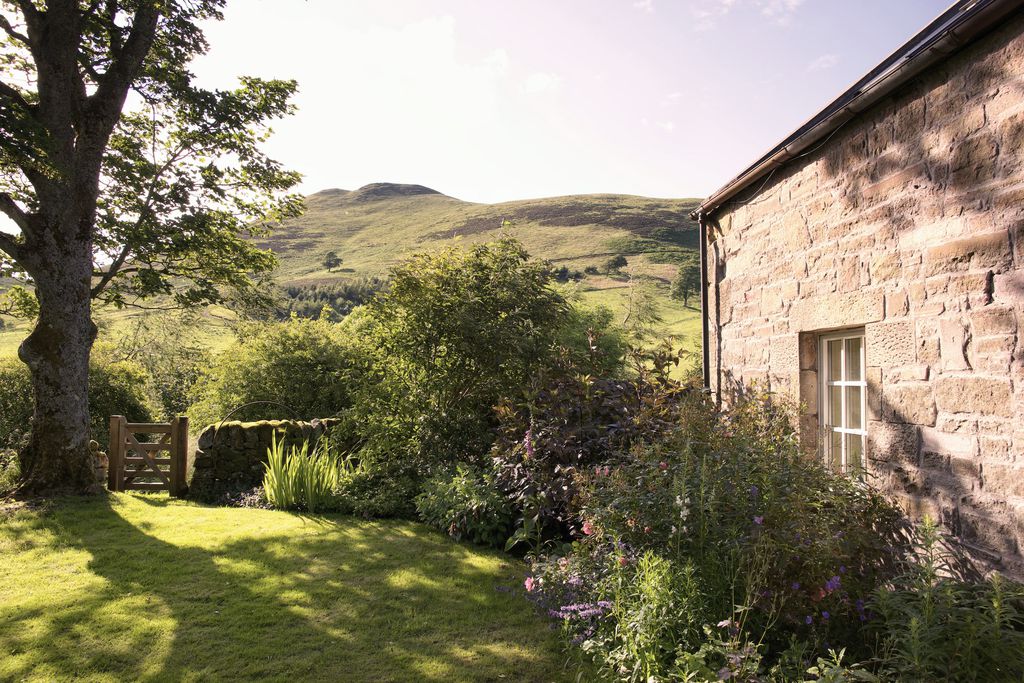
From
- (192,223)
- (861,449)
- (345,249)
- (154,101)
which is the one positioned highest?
(345,249)

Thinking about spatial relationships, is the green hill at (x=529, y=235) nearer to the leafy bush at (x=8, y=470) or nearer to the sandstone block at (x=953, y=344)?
the leafy bush at (x=8, y=470)

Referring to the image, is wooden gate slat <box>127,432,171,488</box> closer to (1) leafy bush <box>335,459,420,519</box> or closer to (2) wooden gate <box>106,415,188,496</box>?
(2) wooden gate <box>106,415,188,496</box>

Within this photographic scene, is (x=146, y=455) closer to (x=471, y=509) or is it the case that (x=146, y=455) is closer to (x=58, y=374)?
(x=58, y=374)

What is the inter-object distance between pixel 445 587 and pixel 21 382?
1129 centimetres

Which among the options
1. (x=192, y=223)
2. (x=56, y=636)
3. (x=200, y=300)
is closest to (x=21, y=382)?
(x=200, y=300)

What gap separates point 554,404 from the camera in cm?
646

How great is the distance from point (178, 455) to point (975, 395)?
33.0ft

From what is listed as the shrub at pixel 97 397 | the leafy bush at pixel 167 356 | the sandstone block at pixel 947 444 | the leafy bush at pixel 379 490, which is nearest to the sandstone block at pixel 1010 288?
the sandstone block at pixel 947 444

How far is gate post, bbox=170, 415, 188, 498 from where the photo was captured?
9344 mm

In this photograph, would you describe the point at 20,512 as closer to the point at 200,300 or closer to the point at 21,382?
the point at 200,300

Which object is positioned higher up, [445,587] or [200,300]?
[200,300]

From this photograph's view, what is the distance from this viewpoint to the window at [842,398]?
15.0 ft

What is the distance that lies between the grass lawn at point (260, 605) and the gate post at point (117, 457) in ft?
7.14

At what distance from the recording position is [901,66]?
3646mm
